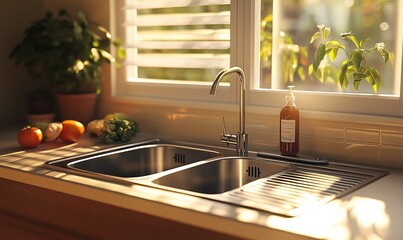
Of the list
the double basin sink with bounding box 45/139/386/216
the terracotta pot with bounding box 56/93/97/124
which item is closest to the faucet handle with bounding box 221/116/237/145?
the double basin sink with bounding box 45/139/386/216

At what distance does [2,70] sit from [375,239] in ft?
6.75

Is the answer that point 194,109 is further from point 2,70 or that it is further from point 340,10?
point 2,70

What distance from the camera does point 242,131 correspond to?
1948 mm

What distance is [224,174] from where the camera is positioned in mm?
1894

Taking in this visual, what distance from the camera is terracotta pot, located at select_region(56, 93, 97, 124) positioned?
8.20 feet

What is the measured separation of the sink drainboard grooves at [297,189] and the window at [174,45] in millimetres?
699

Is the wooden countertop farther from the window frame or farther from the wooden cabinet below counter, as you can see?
the window frame

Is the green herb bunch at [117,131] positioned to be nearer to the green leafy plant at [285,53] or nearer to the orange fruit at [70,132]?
the orange fruit at [70,132]

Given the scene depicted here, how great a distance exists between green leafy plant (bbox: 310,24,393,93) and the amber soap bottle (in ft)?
0.53

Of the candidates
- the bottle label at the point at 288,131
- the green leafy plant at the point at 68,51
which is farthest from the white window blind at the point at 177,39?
the bottle label at the point at 288,131

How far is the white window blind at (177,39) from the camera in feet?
7.32

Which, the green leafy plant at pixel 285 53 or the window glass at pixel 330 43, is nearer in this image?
the window glass at pixel 330 43

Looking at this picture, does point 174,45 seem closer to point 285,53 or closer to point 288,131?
point 285,53

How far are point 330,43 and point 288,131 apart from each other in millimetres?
342
